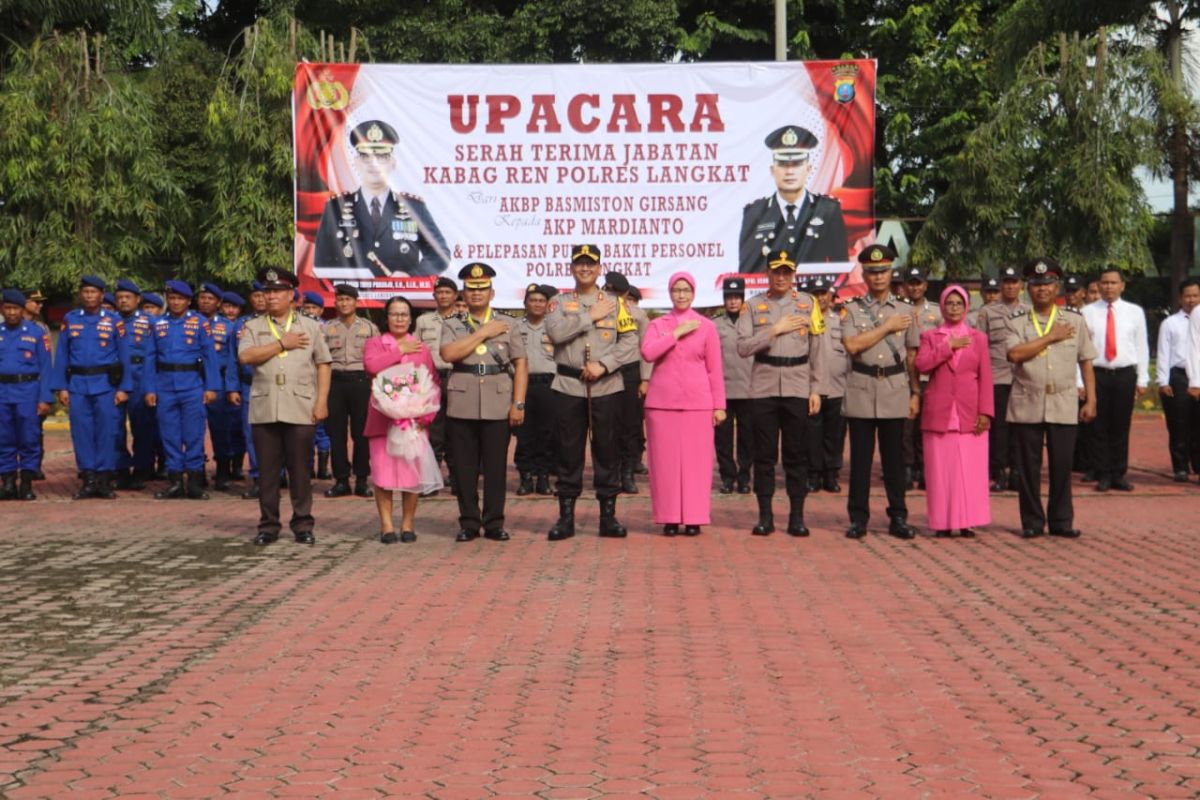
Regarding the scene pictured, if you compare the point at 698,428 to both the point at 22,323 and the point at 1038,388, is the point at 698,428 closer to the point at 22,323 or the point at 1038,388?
the point at 1038,388

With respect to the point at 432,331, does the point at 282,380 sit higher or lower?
lower

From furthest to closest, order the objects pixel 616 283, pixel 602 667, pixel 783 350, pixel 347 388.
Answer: pixel 347 388
pixel 616 283
pixel 783 350
pixel 602 667

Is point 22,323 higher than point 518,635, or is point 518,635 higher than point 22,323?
point 22,323

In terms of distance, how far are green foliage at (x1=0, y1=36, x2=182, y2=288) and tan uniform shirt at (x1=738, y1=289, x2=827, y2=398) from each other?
16.3m

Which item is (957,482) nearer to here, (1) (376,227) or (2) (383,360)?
(2) (383,360)

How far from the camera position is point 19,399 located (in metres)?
15.1

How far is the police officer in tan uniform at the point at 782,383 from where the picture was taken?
39.6 ft

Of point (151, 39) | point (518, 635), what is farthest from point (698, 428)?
point (151, 39)

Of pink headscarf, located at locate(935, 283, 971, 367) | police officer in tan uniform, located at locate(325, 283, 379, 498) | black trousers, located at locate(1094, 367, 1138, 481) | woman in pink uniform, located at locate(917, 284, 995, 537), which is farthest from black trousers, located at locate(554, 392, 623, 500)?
black trousers, located at locate(1094, 367, 1138, 481)

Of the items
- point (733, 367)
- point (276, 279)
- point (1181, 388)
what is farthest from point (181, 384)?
point (1181, 388)

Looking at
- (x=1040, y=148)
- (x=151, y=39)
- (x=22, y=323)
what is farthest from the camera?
(x=151, y=39)

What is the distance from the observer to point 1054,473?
1214 cm

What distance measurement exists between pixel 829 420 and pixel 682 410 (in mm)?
3656

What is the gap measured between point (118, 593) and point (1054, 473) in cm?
659
